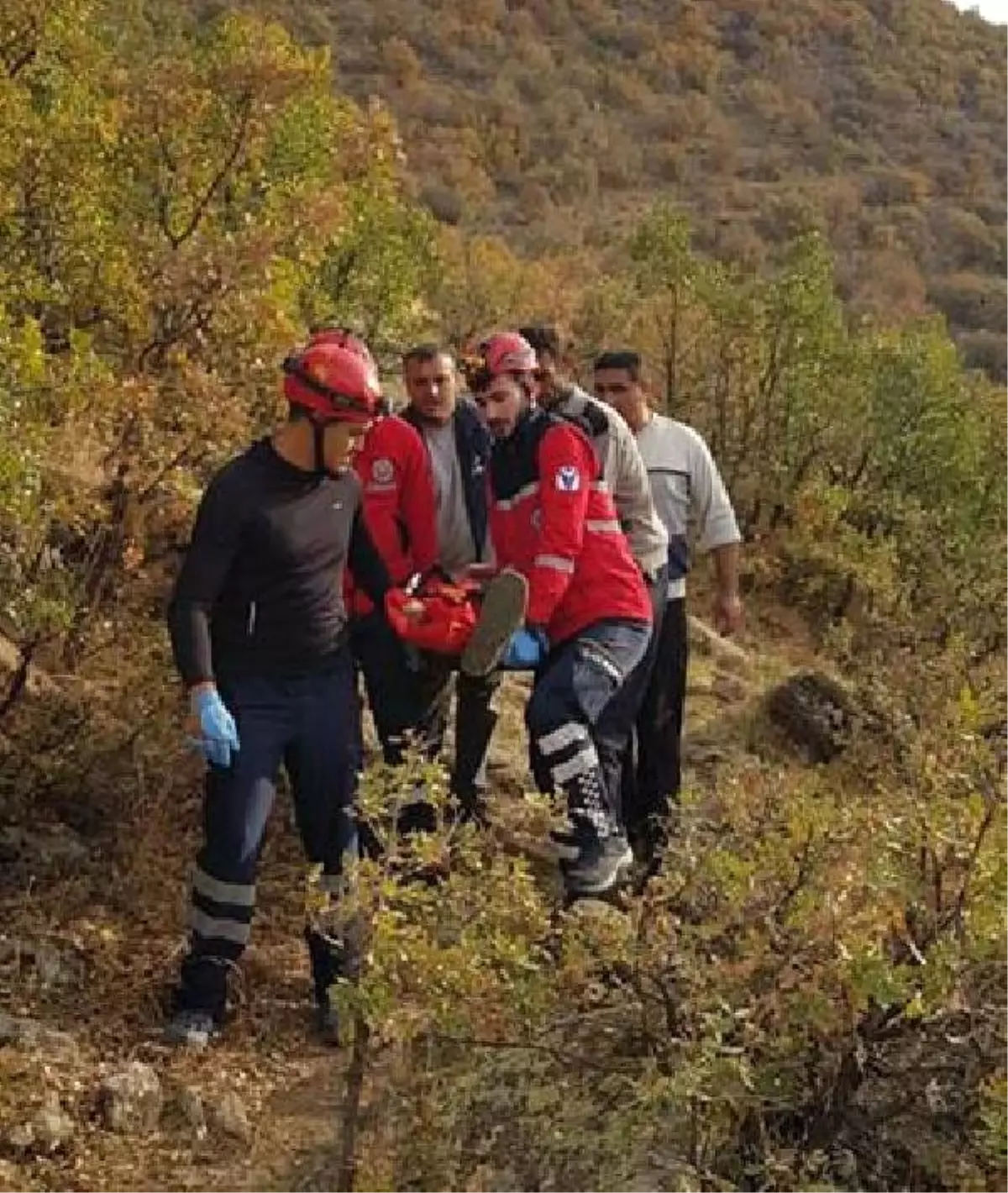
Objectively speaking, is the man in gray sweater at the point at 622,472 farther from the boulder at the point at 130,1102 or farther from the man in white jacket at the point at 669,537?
the boulder at the point at 130,1102

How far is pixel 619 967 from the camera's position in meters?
3.21

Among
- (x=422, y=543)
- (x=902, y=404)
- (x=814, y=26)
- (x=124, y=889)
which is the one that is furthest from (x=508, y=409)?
(x=814, y=26)

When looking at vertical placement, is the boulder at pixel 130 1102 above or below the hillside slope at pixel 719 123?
above

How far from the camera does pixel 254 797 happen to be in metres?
4.17

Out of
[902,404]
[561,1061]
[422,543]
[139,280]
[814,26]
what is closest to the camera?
[561,1061]

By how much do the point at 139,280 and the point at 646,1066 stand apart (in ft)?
13.3

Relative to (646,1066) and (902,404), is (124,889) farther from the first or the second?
(902,404)

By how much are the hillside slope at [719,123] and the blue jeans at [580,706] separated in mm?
24455

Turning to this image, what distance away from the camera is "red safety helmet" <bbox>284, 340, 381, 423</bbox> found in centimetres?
398

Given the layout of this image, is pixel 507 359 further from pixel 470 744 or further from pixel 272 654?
pixel 470 744

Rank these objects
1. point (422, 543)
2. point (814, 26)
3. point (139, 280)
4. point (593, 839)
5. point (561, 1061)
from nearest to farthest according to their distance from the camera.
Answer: point (561, 1061)
point (593, 839)
point (422, 543)
point (139, 280)
point (814, 26)

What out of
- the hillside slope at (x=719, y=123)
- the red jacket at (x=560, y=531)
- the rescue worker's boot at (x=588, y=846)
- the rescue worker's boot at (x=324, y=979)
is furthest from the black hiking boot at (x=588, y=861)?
the hillside slope at (x=719, y=123)

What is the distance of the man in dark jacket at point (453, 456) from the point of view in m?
4.87

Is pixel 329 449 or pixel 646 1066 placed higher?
pixel 329 449
